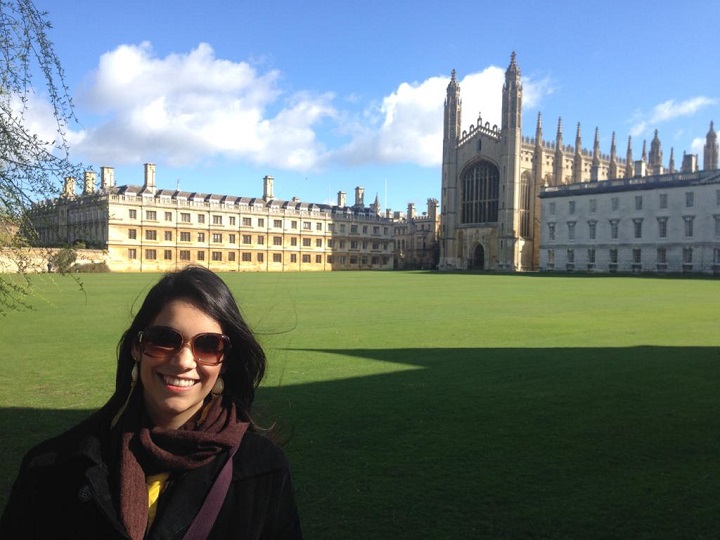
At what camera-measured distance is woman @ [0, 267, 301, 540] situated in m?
1.90

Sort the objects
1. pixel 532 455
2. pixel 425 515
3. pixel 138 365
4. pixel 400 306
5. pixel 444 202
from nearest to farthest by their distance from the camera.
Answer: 1. pixel 138 365
2. pixel 425 515
3. pixel 532 455
4. pixel 400 306
5. pixel 444 202

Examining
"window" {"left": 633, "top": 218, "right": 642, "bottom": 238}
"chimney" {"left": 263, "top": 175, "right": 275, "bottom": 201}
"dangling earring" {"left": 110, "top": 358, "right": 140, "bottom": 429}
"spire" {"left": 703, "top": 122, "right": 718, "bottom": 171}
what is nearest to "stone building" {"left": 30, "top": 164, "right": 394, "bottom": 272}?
"chimney" {"left": 263, "top": 175, "right": 275, "bottom": 201}

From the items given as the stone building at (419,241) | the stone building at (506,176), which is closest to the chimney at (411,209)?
the stone building at (419,241)

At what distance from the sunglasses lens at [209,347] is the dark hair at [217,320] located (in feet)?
0.29

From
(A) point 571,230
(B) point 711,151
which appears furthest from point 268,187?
(B) point 711,151

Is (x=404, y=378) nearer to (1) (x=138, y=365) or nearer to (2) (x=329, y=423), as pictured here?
(2) (x=329, y=423)

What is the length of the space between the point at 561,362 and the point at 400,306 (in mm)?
11934

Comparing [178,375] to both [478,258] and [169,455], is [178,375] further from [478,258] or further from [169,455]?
[478,258]

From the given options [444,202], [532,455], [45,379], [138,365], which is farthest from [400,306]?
[444,202]

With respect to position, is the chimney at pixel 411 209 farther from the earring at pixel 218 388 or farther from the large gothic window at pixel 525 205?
the earring at pixel 218 388

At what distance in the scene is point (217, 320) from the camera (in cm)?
228

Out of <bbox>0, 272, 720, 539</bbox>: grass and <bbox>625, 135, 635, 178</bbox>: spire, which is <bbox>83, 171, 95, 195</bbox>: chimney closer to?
<bbox>0, 272, 720, 539</bbox>: grass

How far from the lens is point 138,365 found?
2.33m

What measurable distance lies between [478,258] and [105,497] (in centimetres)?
8549
